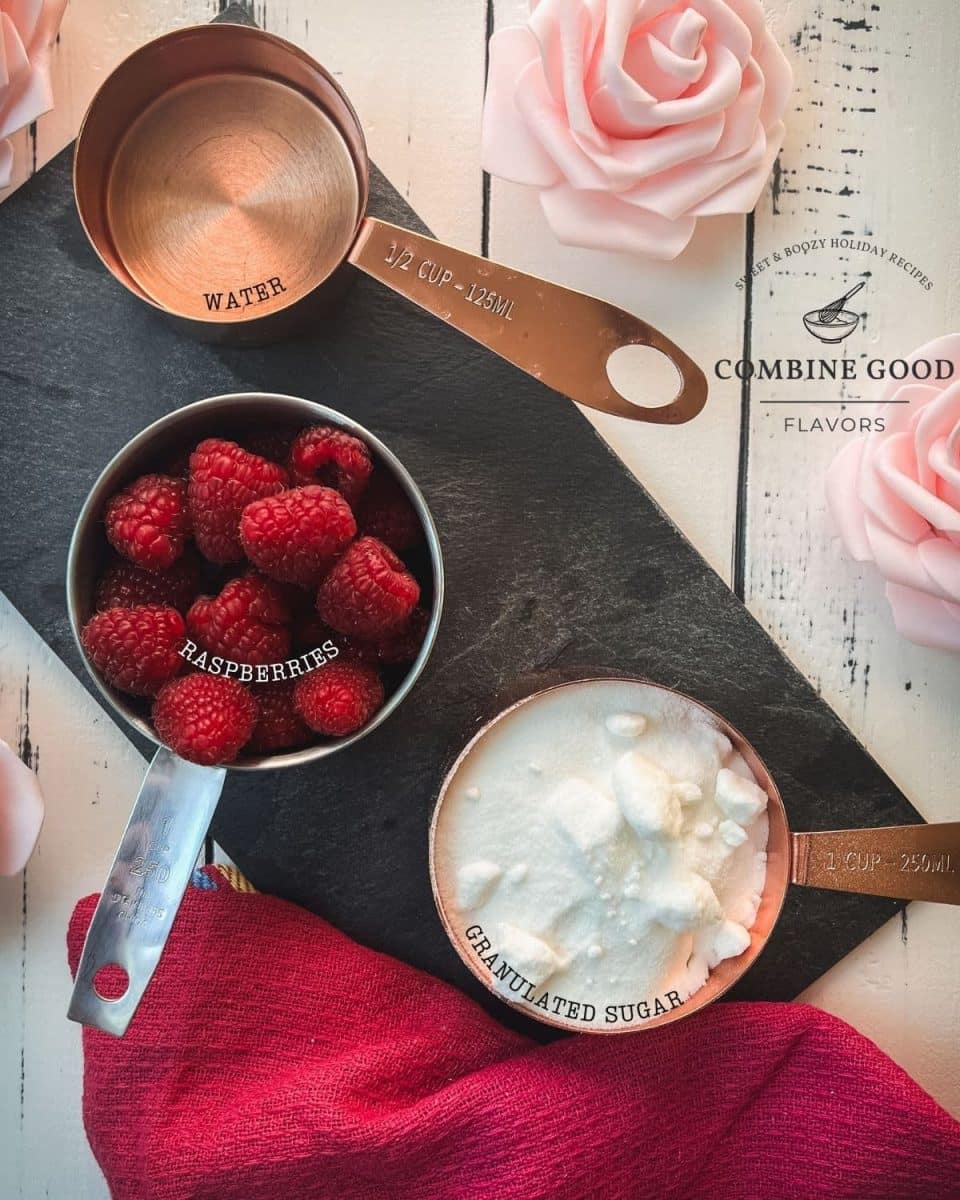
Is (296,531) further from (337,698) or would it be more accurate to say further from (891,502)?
(891,502)

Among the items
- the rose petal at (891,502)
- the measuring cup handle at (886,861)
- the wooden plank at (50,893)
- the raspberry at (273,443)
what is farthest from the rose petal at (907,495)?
the wooden plank at (50,893)

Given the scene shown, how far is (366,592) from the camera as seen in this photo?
26.5 inches

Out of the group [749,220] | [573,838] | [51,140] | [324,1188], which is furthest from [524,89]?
[324,1188]

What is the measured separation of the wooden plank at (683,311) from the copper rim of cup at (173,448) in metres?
0.22

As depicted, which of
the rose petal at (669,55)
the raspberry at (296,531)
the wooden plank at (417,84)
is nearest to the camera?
the raspberry at (296,531)

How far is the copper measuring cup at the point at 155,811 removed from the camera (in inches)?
28.4

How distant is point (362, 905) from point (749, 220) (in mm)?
630

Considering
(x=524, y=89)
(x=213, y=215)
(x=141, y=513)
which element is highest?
(x=524, y=89)

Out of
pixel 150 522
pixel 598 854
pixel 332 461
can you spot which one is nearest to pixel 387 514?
pixel 332 461

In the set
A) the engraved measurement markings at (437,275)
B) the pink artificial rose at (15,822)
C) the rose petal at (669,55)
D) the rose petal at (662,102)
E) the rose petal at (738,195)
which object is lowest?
the pink artificial rose at (15,822)

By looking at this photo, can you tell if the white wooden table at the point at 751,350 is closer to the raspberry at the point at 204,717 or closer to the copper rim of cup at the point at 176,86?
the copper rim of cup at the point at 176,86

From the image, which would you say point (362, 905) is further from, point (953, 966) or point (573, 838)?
point (953, 966)

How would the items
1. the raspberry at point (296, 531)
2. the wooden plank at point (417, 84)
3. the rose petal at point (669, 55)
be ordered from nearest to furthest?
1. the raspberry at point (296, 531)
2. the rose petal at point (669, 55)
3. the wooden plank at point (417, 84)

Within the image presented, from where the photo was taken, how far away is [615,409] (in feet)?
2.70
